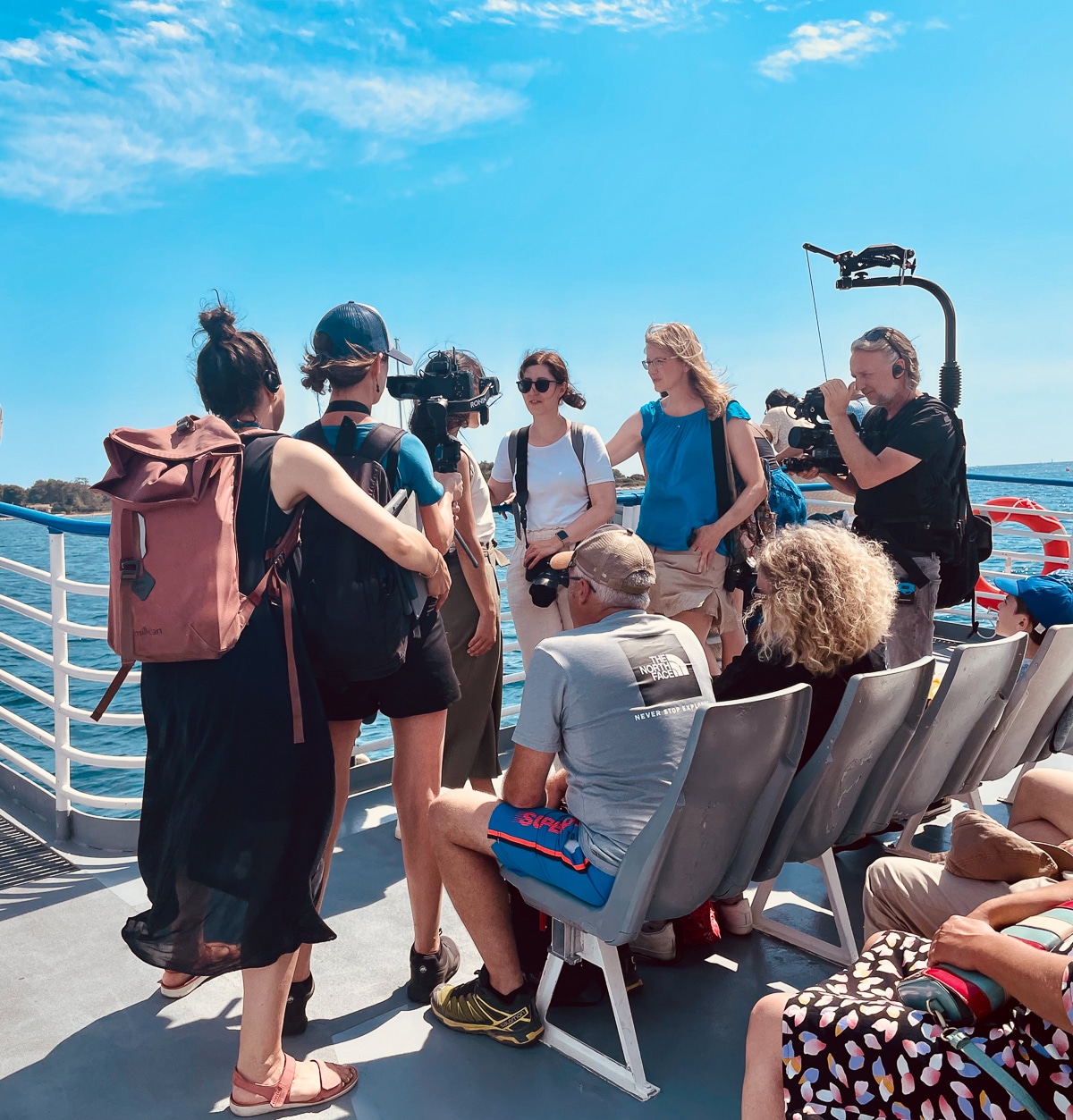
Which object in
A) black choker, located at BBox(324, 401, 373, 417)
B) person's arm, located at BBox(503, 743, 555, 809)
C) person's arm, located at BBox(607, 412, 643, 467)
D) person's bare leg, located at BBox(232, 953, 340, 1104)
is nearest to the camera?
person's bare leg, located at BBox(232, 953, 340, 1104)

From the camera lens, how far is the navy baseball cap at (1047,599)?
10.1 ft

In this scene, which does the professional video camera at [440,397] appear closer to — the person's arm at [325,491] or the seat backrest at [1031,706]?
the person's arm at [325,491]

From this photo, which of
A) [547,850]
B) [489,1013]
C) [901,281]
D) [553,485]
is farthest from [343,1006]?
[901,281]

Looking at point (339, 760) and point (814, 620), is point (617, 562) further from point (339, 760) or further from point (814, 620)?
point (339, 760)

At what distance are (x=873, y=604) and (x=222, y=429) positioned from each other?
1.61 m

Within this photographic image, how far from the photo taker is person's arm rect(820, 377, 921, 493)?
11.4ft

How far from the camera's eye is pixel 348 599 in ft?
6.82

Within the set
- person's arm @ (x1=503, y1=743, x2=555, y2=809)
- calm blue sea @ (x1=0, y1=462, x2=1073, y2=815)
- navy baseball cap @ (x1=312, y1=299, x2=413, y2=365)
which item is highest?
navy baseball cap @ (x1=312, y1=299, x2=413, y2=365)

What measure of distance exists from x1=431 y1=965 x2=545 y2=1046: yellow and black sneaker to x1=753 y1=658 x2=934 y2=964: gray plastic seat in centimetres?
64

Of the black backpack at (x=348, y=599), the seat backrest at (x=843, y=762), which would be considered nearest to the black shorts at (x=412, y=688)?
the black backpack at (x=348, y=599)

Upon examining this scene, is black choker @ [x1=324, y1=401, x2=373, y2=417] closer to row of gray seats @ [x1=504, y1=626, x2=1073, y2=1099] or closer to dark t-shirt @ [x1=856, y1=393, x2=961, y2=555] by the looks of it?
row of gray seats @ [x1=504, y1=626, x2=1073, y2=1099]

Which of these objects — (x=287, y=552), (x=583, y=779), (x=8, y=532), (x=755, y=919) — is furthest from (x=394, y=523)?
(x=8, y=532)

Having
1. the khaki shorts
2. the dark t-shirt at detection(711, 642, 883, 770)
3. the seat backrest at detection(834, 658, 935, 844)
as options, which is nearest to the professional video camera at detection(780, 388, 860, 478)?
the khaki shorts

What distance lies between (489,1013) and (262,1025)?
54 cm
